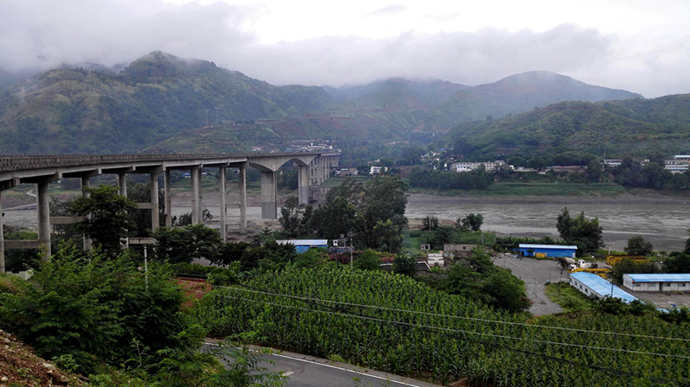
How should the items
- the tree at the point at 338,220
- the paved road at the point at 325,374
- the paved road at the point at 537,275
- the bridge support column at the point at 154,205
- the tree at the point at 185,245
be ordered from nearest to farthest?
the paved road at the point at 325,374 < the paved road at the point at 537,275 < the tree at the point at 185,245 < the bridge support column at the point at 154,205 < the tree at the point at 338,220

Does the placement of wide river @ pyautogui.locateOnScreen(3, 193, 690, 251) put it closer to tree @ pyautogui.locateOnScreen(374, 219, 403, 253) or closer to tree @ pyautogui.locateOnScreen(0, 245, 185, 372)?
tree @ pyautogui.locateOnScreen(374, 219, 403, 253)

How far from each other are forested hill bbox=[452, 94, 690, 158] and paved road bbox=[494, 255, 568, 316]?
6712 centimetres

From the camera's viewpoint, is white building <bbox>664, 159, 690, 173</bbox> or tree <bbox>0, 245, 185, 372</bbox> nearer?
tree <bbox>0, 245, 185, 372</bbox>

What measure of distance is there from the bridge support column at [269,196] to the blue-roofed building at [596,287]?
42900 mm

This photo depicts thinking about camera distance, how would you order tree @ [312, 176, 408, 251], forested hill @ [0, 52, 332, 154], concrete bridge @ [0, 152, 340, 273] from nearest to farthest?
concrete bridge @ [0, 152, 340, 273], tree @ [312, 176, 408, 251], forested hill @ [0, 52, 332, 154]

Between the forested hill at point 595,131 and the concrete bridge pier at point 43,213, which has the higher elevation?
the forested hill at point 595,131

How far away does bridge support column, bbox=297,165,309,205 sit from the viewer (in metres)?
82.3

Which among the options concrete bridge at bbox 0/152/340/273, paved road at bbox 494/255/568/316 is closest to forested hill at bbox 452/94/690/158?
concrete bridge at bbox 0/152/340/273

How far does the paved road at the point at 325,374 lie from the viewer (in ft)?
48.3

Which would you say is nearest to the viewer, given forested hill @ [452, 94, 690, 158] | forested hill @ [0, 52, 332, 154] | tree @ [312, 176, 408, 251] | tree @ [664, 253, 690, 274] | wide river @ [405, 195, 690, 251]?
tree @ [664, 253, 690, 274]

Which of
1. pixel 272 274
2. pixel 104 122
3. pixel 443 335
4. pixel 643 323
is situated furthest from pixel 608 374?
pixel 104 122

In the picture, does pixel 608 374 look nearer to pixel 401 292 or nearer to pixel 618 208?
pixel 401 292

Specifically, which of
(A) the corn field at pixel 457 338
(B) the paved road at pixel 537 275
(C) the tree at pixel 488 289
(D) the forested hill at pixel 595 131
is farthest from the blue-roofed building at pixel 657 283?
(D) the forested hill at pixel 595 131

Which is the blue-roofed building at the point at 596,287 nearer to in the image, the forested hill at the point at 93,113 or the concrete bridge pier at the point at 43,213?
the concrete bridge pier at the point at 43,213
